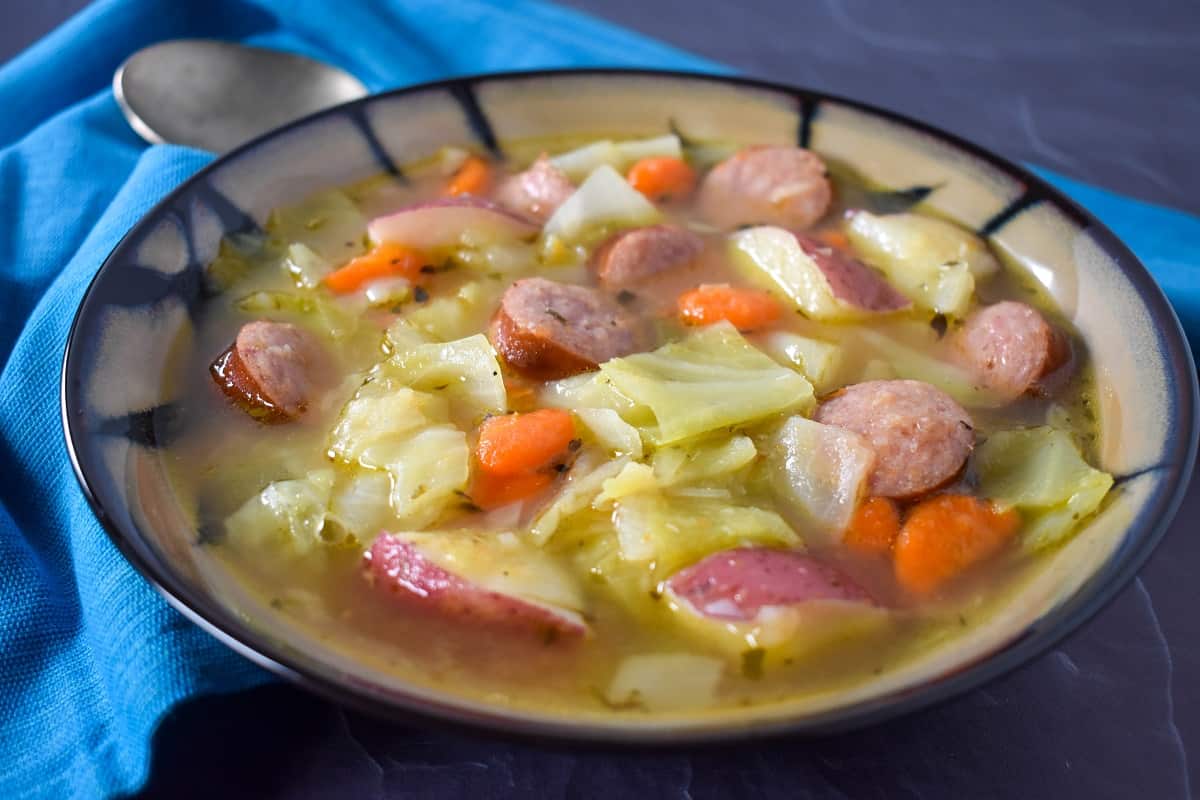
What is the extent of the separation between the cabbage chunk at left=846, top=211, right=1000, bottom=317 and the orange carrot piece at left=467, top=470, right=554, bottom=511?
1163mm

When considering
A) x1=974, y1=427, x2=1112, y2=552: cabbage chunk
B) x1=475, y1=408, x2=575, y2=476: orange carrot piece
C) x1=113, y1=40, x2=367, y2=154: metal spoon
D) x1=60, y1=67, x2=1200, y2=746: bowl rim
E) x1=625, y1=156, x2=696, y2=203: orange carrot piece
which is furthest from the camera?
x1=113, y1=40, x2=367, y2=154: metal spoon

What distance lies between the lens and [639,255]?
2904 millimetres

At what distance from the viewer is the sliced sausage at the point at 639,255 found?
289 centimetres

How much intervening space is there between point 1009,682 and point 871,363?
2.52 ft

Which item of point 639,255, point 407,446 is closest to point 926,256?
point 639,255

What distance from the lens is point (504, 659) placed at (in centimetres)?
196

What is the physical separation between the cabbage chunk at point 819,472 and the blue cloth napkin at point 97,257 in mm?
1079

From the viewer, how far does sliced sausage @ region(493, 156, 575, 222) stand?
3.16 m

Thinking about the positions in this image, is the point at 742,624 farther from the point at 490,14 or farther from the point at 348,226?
the point at 490,14

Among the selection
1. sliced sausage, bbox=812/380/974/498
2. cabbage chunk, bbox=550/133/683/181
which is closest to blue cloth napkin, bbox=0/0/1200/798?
cabbage chunk, bbox=550/133/683/181

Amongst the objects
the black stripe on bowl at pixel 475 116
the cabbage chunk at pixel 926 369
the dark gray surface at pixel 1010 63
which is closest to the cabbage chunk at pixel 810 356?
the cabbage chunk at pixel 926 369

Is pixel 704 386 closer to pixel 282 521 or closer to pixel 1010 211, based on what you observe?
pixel 282 521

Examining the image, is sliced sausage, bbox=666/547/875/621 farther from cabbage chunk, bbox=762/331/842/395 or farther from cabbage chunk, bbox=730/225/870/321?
cabbage chunk, bbox=730/225/870/321

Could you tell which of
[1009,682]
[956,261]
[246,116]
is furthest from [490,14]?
[1009,682]
